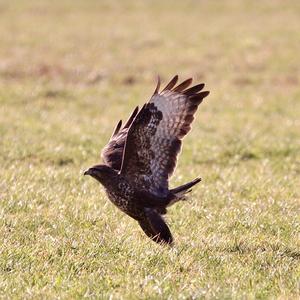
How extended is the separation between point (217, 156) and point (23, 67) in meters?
12.1

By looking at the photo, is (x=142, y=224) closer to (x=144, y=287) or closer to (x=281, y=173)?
(x=144, y=287)

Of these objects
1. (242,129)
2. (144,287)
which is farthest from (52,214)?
(242,129)

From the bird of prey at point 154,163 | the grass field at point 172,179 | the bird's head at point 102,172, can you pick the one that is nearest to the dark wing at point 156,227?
the bird of prey at point 154,163

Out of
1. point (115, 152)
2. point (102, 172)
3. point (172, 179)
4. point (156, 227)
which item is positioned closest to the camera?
point (156, 227)

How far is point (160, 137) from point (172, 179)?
11.1 ft

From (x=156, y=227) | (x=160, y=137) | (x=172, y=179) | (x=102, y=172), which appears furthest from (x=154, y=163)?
(x=172, y=179)

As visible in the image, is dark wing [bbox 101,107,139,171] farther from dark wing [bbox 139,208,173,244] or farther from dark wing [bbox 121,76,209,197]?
dark wing [bbox 139,208,173,244]

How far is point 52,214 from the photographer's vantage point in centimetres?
860

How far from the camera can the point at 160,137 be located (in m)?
7.68

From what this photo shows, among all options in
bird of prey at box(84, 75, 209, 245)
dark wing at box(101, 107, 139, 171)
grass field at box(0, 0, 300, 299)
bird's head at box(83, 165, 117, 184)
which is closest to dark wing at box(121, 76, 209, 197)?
bird of prey at box(84, 75, 209, 245)

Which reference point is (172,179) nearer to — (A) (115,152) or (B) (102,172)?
(A) (115,152)

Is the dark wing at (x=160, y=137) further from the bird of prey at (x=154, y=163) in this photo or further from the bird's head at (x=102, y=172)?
the bird's head at (x=102, y=172)

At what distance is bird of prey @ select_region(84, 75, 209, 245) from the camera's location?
7480 millimetres

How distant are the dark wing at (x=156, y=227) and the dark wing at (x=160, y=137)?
226 mm
